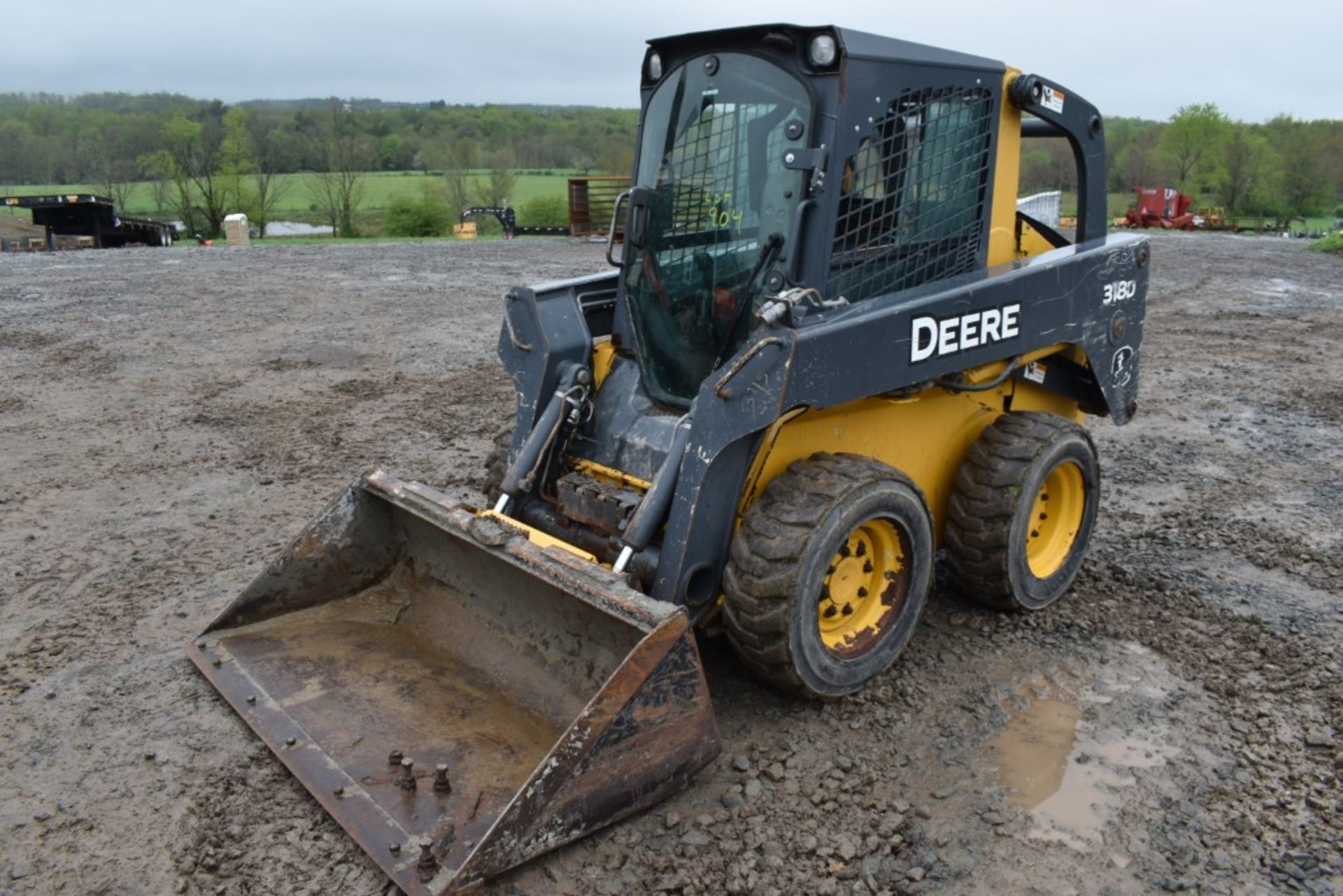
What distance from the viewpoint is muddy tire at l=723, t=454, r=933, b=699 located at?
3.30 m

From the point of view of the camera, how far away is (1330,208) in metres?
44.6

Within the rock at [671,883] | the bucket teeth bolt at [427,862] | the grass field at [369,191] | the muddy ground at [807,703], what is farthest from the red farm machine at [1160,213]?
the bucket teeth bolt at [427,862]

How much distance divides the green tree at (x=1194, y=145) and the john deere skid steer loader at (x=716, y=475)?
174ft

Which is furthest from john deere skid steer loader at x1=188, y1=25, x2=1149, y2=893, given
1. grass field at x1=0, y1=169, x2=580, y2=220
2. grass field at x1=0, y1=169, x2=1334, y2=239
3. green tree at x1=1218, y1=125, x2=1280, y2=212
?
green tree at x1=1218, y1=125, x2=1280, y2=212

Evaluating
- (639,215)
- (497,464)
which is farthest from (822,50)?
(497,464)

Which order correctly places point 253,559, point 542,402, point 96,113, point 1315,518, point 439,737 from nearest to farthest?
1. point 439,737
2. point 542,402
3. point 253,559
4. point 1315,518
5. point 96,113

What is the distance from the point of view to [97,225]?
27.8 meters

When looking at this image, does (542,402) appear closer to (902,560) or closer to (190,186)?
(902,560)

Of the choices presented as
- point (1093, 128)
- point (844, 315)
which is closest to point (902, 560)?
point (844, 315)

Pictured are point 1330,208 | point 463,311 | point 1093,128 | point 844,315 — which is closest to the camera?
point 844,315

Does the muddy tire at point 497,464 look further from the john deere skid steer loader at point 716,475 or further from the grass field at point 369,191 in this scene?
the grass field at point 369,191

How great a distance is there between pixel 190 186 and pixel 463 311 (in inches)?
1576

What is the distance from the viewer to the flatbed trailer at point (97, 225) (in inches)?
1074

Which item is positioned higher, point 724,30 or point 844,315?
point 724,30
